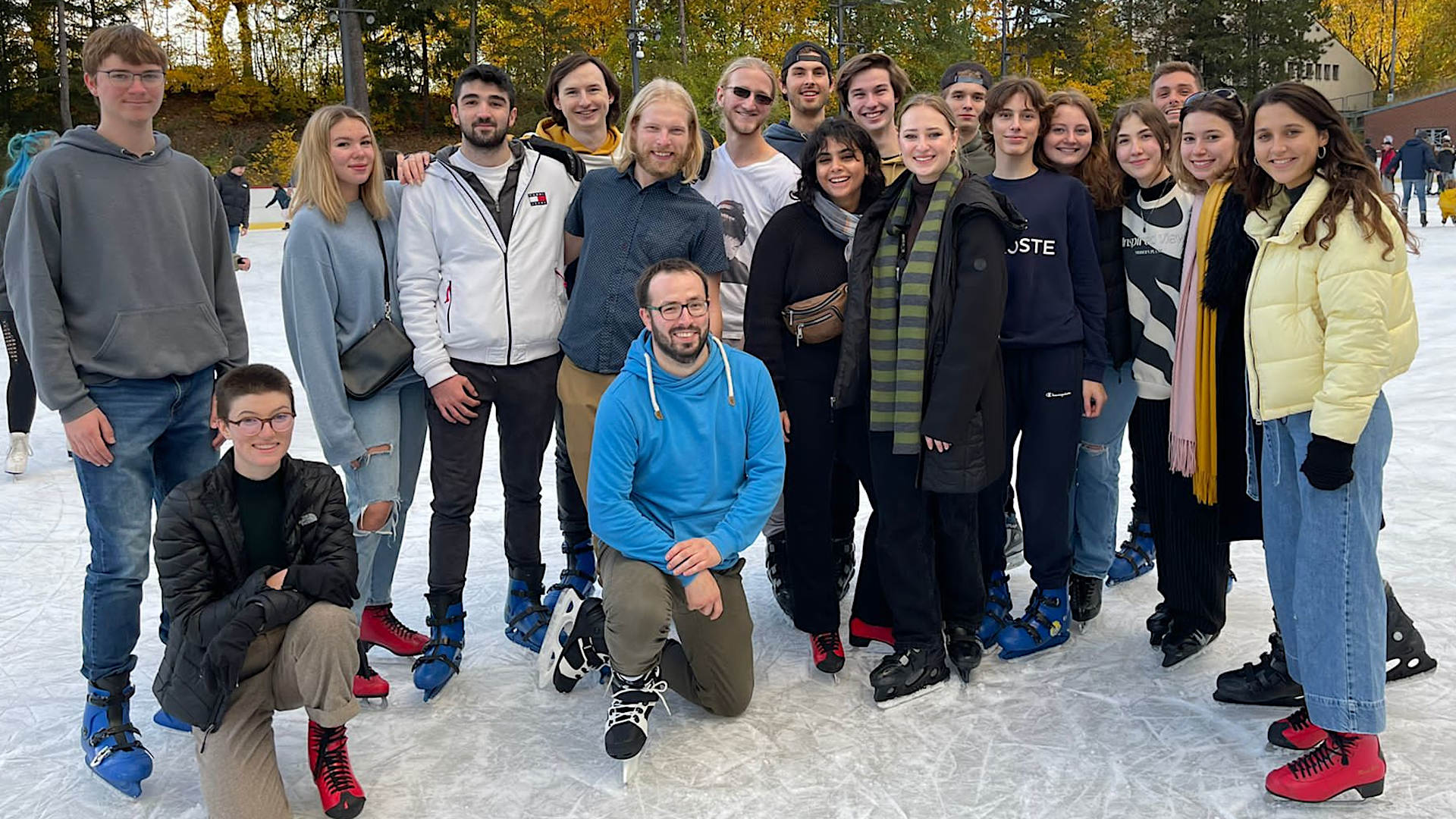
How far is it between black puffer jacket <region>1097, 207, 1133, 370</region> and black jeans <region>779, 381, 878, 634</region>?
3.06 ft

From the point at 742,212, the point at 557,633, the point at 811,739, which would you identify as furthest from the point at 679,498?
the point at 742,212

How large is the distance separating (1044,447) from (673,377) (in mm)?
1261

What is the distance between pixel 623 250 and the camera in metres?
3.42

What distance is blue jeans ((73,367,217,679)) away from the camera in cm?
293

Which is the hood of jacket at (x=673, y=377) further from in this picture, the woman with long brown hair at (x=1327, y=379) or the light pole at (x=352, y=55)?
the light pole at (x=352, y=55)

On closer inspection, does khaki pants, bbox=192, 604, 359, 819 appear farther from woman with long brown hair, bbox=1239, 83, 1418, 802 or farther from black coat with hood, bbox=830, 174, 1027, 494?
woman with long brown hair, bbox=1239, 83, 1418, 802

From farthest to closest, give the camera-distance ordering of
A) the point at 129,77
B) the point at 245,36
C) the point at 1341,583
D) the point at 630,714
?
the point at 245,36 < the point at 630,714 < the point at 129,77 < the point at 1341,583

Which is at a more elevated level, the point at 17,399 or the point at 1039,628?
the point at 17,399

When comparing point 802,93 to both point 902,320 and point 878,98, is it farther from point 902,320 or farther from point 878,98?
point 902,320

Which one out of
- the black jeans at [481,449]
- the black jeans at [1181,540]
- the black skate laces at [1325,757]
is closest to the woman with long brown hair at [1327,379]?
the black skate laces at [1325,757]

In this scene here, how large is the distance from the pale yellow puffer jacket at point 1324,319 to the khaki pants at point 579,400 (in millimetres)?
1882

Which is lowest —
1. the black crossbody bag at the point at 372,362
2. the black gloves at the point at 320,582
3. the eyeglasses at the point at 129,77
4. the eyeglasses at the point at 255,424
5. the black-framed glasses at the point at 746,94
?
the black gloves at the point at 320,582

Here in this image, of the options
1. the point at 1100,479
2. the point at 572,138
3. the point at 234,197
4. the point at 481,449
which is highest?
the point at 234,197

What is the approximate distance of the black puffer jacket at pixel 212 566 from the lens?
2586mm
